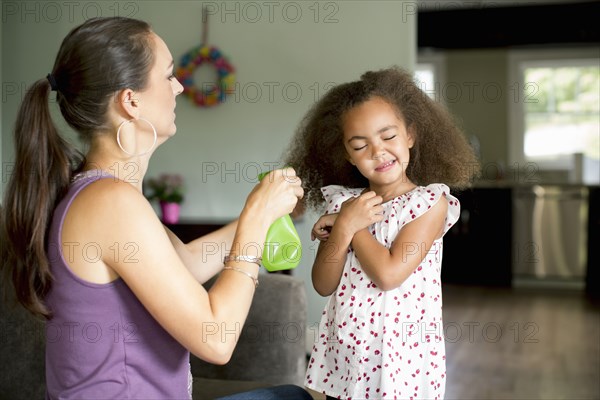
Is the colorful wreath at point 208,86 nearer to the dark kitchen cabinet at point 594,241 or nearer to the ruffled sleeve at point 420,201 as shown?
the ruffled sleeve at point 420,201

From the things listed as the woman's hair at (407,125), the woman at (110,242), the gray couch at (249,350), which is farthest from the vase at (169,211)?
the woman at (110,242)

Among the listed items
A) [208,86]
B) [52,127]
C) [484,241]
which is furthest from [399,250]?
[484,241]

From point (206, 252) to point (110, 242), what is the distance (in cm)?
40

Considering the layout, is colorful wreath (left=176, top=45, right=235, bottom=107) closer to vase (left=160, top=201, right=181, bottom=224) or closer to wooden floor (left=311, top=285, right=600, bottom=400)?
vase (left=160, top=201, right=181, bottom=224)

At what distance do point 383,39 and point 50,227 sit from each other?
11.3 feet

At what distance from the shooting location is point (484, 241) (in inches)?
273

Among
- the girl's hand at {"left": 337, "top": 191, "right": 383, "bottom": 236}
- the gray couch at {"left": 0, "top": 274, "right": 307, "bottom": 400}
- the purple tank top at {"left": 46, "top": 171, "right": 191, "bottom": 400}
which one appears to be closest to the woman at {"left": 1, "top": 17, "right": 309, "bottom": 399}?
the purple tank top at {"left": 46, "top": 171, "right": 191, "bottom": 400}

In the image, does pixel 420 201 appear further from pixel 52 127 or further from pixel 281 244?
pixel 52 127

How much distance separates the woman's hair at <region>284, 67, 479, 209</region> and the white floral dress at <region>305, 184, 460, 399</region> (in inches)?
4.8

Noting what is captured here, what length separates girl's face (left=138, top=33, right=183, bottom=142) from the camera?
1278 millimetres

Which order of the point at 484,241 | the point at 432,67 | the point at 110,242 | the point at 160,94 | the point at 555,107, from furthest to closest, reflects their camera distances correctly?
the point at 432,67 → the point at 555,107 → the point at 484,241 → the point at 160,94 → the point at 110,242

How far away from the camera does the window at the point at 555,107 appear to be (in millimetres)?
7363

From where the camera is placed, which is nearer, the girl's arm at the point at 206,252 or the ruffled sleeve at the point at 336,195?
the girl's arm at the point at 206,252

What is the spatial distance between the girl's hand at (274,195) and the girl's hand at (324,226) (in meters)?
0.23
